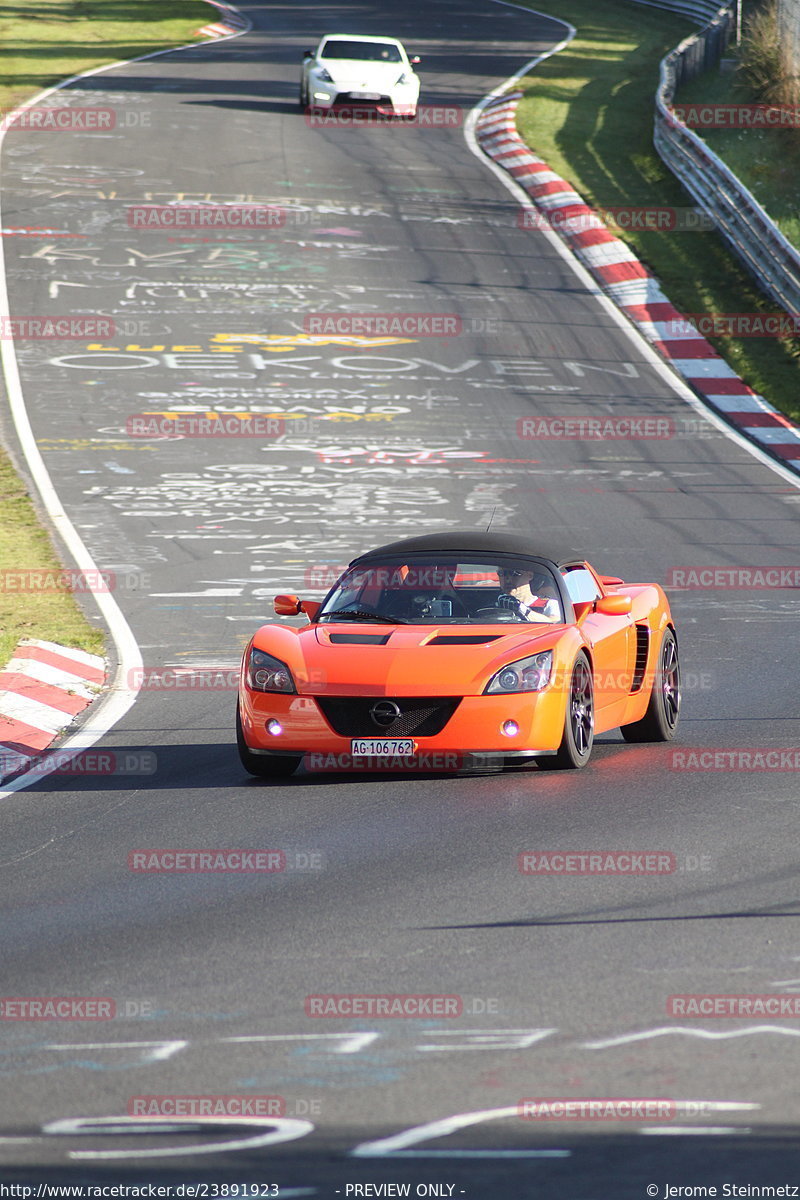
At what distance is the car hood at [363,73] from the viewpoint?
3700cm

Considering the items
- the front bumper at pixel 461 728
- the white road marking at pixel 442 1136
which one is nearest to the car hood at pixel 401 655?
the front bumper at pixel 461 728

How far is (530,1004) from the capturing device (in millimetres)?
5512

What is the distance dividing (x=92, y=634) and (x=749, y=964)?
333 inches

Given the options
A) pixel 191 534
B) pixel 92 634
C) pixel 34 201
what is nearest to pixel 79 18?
pixel 34 201

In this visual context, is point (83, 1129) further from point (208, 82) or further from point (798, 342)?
point (208, 82)

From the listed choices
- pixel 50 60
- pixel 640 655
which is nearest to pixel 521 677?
pixel 640 655

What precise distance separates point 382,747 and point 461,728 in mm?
429

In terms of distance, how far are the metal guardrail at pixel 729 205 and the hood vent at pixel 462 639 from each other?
16.5 metres

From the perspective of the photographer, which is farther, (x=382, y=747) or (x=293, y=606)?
(x=293, y=606)

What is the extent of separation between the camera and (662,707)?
34.2 feet

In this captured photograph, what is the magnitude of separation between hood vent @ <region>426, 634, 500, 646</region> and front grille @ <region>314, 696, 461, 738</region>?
475 millimetres

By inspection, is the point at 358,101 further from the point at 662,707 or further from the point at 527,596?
the point at 527,596

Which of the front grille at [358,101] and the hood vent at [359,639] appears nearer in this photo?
the hood vent at [359,639]

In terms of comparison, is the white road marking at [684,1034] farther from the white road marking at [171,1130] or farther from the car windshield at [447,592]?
the car windshield at [447,592]
